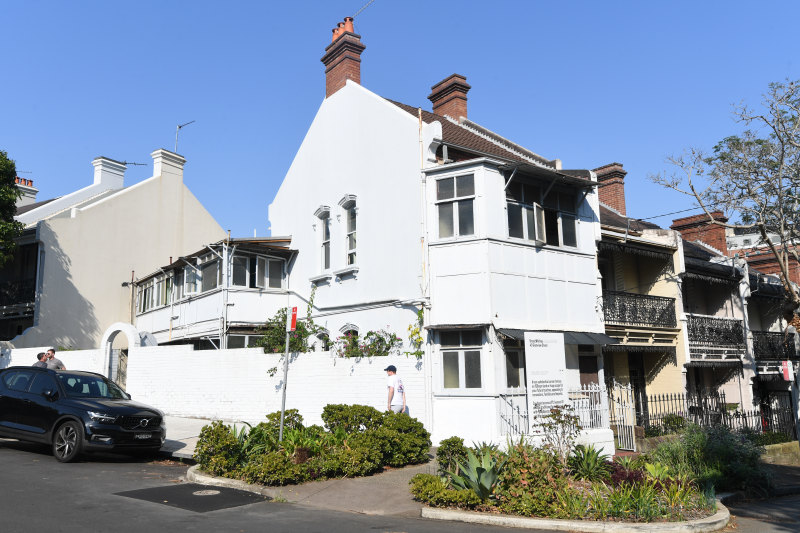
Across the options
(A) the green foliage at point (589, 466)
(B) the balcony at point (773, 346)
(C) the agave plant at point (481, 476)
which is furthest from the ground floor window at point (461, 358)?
(B) the balcony at point (773, 346)

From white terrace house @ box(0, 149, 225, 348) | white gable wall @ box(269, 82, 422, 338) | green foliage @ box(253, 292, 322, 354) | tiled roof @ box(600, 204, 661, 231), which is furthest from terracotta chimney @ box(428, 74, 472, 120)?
white terrace house @ box(0, 149, 225, 348)

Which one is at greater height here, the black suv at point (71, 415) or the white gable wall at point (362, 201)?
the white gable wall at point (362, 201)

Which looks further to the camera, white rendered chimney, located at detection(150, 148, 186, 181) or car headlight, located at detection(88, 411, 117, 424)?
white rendered chimney, located at detection(150, 148, 186, 181)

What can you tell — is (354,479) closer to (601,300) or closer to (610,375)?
(601,300)

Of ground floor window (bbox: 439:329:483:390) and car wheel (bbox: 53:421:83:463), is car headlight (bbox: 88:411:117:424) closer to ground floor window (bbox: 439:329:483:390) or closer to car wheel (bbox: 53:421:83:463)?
car wheel (bbox: 53:421:83:463)

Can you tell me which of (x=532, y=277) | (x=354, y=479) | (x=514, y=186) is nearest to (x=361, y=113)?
(x=514, y=186)

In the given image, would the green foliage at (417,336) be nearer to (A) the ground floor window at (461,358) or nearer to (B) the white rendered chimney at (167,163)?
(A) the ground floor window at (461,358)

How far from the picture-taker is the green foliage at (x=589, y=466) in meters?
9.73

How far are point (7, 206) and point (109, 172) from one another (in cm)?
836

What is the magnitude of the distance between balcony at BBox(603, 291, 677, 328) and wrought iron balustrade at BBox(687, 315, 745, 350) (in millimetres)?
1107

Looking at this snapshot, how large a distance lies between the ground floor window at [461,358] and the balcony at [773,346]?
582 inches

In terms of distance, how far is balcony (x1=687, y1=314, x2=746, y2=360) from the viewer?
2050 centimetres

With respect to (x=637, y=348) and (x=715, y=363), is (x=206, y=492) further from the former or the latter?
(x=715, y=363)

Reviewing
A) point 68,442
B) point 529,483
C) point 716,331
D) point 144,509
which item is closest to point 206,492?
point 144,509
